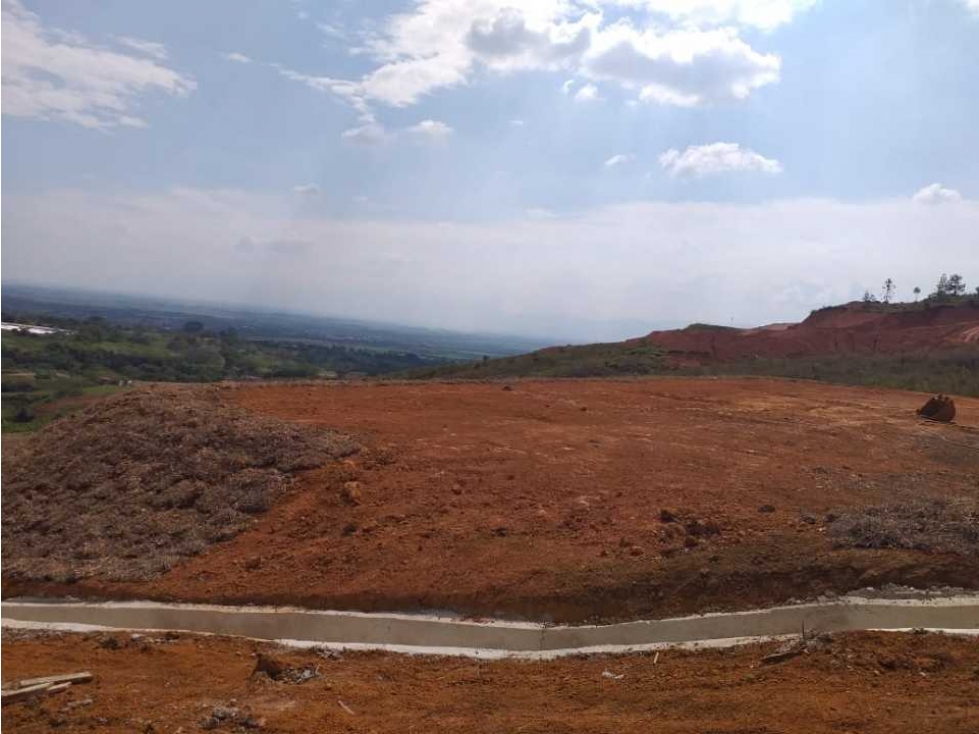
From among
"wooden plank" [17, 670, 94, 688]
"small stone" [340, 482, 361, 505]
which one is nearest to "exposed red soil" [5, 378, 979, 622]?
"small stone" [340, 482, 361, 505]

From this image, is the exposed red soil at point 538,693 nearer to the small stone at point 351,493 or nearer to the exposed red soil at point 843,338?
the small stone at point 351,493

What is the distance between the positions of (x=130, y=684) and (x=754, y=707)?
555cm

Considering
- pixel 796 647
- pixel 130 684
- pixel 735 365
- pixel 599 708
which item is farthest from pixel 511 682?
pixel 735 365

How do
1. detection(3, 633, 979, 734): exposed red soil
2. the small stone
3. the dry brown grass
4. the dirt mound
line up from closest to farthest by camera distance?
detection(3, 633, 979, 734): exposed red soil → the dry brown grass → the dirt mound → the small stone

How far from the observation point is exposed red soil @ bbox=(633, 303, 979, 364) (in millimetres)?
35531

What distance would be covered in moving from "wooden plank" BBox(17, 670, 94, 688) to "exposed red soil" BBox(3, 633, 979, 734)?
0.33 ft

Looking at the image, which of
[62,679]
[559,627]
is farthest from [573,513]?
[62,679]

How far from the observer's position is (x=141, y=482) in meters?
11.5

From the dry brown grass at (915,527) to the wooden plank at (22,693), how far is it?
27.6ft

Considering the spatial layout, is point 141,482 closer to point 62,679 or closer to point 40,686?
point 62,679

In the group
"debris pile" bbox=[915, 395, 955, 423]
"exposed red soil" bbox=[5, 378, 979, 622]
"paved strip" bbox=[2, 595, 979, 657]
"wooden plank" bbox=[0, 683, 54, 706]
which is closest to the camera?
"wooden plank" bbox=[0, 683, 54, 706]

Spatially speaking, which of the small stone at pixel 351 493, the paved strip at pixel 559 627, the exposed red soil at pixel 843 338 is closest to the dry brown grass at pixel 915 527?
the paved strip at pixel 559 627

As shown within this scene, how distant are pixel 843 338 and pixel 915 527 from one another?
112 feet

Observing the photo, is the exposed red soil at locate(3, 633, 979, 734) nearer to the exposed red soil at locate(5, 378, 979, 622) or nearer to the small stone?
the exposed red soil at locate(5, 378, 979, 622)
